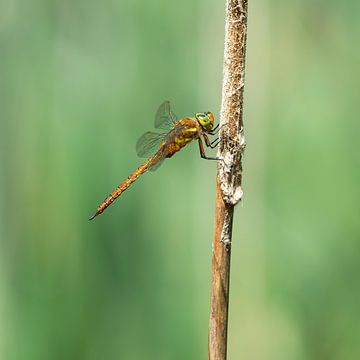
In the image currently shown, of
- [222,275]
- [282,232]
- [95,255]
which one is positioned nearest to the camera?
[222,275]

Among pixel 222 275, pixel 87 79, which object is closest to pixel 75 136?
pixel 87 79

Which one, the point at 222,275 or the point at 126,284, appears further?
the point at 126,284

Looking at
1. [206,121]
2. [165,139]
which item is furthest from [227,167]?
Result: [165,139]

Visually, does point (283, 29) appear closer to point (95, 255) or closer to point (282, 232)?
point (282, 232)

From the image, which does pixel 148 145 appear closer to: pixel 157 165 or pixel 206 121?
pixel 157 165

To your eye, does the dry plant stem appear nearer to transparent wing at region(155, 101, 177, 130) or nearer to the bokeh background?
transparent wing at region(155, 101, 177, 130)

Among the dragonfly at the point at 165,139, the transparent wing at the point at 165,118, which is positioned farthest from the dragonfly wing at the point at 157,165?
the transparent wing at the point at 165,118

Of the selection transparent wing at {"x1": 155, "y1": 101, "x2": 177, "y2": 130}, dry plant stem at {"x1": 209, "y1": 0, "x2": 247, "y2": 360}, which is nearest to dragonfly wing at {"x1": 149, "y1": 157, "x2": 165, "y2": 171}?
transparent wing at {"x1": 155, "y1": 101, "x2": 177, "y2": 130}
